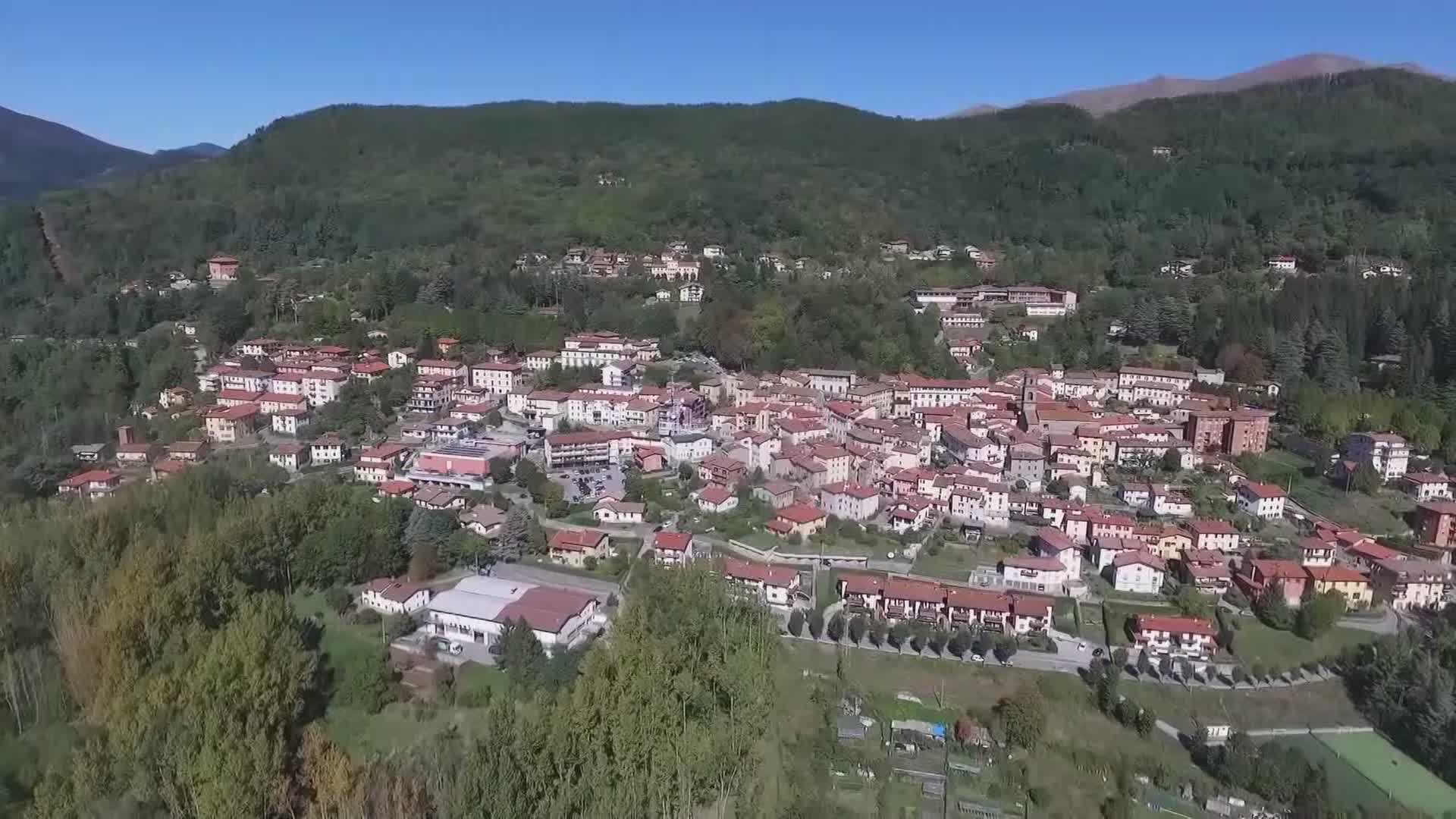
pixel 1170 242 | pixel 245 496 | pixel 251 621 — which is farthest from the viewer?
pixel 1170 242

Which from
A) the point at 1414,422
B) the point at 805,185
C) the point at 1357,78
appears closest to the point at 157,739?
the point at 1414,422

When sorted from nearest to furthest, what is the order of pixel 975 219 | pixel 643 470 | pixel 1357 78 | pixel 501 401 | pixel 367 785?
pixel 367 785 < pixel 643 470 < pixel 501 401 < pixel 975 219 < pixel 1357 78

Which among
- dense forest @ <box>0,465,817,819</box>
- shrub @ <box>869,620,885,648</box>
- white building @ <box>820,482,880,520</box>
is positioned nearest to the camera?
dense forest @ <box>0,465,817,819</box>

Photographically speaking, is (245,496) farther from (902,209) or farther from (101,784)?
(902,209)

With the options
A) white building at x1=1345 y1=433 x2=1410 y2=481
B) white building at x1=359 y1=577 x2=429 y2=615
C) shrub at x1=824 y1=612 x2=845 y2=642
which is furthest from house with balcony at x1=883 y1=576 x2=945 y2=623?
white building at x1=1345 y1=433 x2=1410 y2=481

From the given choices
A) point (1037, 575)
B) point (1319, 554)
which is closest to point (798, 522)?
point (1037, 575)

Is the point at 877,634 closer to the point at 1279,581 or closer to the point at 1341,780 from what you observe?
the point at 1341,780

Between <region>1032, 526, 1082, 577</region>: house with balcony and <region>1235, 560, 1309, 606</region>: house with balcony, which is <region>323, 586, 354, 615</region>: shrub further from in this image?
<region>1235, 560, 1309, 606</region>: house with balcony
